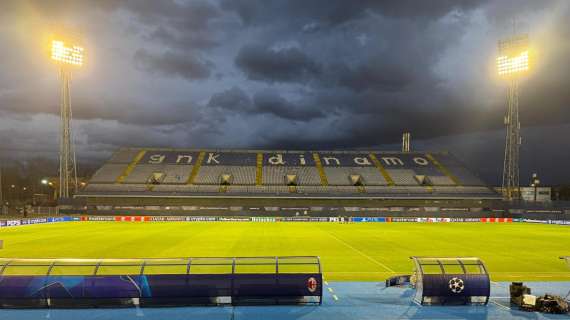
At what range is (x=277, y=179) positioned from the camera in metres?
95.5

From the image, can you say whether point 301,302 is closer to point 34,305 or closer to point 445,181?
point 34,305

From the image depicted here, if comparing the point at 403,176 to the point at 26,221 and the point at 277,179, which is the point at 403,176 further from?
the point at 26,221

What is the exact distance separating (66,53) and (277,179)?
48.8 meters

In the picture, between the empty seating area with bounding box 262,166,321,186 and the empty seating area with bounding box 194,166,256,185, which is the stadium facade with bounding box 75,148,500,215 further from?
the empty seating area with bounding box 194,166,256,185

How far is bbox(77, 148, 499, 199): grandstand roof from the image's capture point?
290 feet

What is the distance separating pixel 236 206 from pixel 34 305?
2762 inches

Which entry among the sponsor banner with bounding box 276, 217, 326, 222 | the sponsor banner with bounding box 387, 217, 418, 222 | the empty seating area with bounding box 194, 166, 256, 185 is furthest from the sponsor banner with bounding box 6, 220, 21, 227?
the sponsor banner with bounding box 387, 217, 418, 222

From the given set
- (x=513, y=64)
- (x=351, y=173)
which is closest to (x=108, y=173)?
(x=351, y=173)

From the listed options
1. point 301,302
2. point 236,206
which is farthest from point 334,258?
point 236,206

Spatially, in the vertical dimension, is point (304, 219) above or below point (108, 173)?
below

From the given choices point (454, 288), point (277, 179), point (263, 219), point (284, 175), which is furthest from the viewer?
point (284, 175)

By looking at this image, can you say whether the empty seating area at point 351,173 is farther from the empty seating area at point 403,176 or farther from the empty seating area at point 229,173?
the empty seating area at point 229,173

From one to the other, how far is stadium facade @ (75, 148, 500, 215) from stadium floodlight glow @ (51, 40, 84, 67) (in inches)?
1076

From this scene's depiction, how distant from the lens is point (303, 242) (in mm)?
37375
